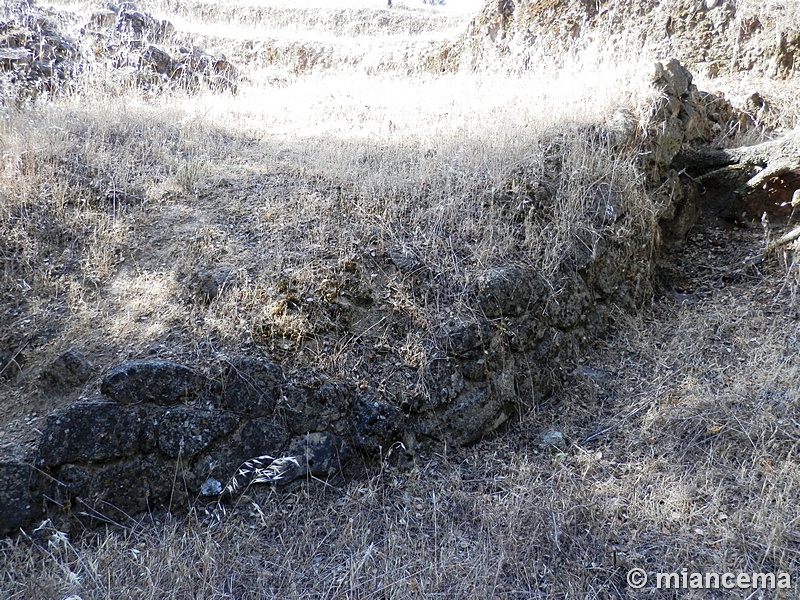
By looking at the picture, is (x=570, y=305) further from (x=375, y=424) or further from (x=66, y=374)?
(x=66, y=374)

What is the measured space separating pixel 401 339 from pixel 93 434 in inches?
72.6

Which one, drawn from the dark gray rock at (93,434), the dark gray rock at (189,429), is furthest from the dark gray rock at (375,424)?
the dark gray rock at (93,434)

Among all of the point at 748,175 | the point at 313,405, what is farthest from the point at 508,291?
the point at 748,175

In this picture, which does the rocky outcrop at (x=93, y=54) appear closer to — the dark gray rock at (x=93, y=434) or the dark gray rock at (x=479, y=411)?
the dark gray rock at (x=93, y=434)

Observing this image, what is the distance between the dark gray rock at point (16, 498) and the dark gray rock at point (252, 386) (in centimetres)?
102

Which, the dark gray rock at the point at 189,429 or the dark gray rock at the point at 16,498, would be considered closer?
the dark gray rock at the point at 16,498

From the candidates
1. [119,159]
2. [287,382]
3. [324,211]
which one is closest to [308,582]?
[287,382]

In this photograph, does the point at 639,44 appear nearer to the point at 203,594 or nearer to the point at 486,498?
the point at 486,498

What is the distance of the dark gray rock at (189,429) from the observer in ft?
10.5

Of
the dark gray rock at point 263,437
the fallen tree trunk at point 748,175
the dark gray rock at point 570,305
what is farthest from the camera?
the fallen tree trunk at point 748,175

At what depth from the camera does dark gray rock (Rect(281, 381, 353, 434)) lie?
11.2 feet

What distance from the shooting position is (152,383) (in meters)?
3.28

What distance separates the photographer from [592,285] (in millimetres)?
4633

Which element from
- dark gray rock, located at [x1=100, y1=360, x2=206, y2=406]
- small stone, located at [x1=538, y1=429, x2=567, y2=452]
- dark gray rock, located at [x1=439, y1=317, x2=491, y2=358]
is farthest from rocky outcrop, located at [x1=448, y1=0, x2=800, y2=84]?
dark gray rock, located at [x1=100, y1=360, x2=206, y2=406]
